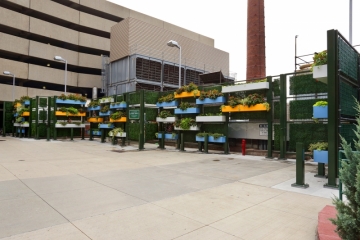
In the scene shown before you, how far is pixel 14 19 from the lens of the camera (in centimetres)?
4053

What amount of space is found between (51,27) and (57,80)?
32.0ft

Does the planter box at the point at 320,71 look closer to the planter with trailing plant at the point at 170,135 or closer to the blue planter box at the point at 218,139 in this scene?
the blue planter box at the point at 218,139

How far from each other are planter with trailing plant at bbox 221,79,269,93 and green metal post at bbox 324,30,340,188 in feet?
17.7

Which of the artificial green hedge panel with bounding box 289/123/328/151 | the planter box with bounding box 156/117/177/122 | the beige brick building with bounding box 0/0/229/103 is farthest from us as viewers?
the beige brick building with bounding box 0/0/229/103

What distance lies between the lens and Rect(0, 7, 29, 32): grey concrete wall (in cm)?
3931

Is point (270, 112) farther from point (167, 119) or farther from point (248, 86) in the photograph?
point (167, 119)

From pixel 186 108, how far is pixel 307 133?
732cm

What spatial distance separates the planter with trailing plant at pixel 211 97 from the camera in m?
14.1

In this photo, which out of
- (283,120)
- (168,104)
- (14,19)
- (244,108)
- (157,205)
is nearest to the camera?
(157,205)

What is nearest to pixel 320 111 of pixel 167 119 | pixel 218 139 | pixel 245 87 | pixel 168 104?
pixel 245 87

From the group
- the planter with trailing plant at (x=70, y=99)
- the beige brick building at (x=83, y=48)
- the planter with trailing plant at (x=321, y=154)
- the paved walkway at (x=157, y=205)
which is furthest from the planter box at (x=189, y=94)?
the beige brick building at (x=83, y=48)

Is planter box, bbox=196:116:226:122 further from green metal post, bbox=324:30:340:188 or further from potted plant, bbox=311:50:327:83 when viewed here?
green metal post, bbox=324:30:340:188

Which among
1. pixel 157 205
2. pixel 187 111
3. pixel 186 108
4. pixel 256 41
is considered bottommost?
pixel 157 205

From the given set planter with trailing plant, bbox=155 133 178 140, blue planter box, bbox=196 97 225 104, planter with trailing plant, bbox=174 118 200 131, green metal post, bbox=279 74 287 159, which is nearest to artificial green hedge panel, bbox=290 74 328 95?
green metal post, bbox=279 74 287 159
